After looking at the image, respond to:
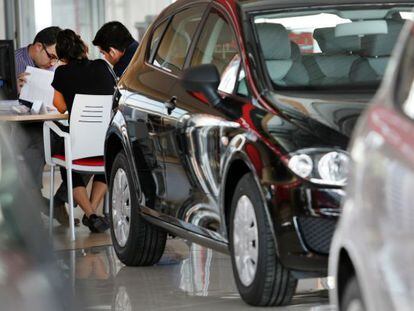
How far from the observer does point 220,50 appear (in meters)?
7.07

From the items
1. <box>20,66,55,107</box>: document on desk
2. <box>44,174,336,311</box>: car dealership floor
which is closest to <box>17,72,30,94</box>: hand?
<box>20,66,55,107</box>: document on desk

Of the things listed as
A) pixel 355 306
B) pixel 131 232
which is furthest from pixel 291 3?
pixel 355 306

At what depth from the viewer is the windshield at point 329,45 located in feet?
21.9

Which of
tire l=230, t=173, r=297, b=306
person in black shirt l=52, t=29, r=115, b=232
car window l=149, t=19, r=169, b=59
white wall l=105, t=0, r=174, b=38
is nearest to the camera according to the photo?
tire l=230, t=173, r=297, b=306

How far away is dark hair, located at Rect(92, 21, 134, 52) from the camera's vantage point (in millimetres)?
11477

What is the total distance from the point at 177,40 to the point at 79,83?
322cm

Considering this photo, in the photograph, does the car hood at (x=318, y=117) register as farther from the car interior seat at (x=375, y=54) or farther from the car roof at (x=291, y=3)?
the car roof at (x=291, y=3)

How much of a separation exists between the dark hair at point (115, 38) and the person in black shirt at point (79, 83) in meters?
0.39

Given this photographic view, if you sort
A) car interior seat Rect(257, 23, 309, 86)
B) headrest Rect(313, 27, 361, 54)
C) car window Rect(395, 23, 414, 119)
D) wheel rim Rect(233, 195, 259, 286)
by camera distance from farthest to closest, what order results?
1. headrest Rect(313, 27, 361, 54)
2. car interior seat Rect(257, 23, 309, 86)
3. wheel rim Rect(233, 195, 259, 286)
4. car window Rect(395, 23, 414, 119)

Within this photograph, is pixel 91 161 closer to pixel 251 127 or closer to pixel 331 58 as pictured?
pixel 331 58

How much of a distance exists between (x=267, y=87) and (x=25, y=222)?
3.38 meters

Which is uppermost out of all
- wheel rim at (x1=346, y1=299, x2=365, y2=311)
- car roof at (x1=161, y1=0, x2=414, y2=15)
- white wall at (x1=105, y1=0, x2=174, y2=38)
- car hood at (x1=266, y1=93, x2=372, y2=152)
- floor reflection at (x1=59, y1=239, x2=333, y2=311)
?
car roof at (x1=161, y1=0, x2=414, y2=15)

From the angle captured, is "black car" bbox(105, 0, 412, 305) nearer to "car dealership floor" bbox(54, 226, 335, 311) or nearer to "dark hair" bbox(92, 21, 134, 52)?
"car dealership floor" bbox(54, 226, 335, 311)

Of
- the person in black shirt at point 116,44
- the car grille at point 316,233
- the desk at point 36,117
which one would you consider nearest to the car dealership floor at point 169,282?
the car grille at point 316,233
